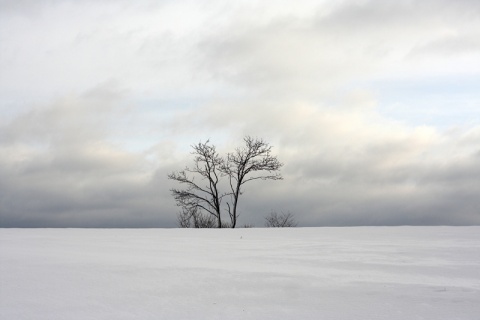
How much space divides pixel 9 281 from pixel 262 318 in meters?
2.51

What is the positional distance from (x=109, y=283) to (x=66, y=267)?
112 centimetres

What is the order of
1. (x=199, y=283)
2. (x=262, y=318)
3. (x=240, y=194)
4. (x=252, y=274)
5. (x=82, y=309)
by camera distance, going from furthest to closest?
(x=240, y=194) → (x=252, y=274) → (x=199, y=283) → (x=82, y=309) → (x=262, y=318)

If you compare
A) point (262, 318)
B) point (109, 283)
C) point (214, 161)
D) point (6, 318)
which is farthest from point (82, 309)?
point (214, 161)

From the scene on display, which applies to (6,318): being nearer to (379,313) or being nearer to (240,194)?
(379,313)

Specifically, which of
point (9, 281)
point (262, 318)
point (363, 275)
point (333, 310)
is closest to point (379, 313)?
point (333, 310)

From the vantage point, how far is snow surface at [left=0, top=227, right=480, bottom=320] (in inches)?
133

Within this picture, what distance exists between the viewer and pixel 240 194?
102 ft

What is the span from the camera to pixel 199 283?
14.1 feet

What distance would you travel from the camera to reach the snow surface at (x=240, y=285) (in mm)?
3379

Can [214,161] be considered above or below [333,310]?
above

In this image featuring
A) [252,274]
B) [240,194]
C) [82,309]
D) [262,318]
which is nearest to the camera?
[262,318]

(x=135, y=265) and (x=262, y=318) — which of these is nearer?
(x=262, y=318)

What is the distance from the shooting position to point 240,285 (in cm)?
423

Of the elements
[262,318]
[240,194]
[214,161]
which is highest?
[214,161]
